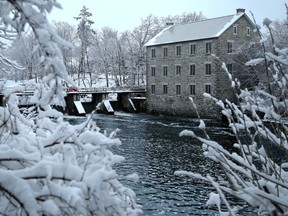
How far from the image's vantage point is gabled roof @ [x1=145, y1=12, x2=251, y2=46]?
34.3m

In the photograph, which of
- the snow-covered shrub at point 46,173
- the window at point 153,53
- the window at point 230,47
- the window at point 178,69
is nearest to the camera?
the snow-covered shrub at point 46,173

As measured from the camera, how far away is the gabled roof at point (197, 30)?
34.3m

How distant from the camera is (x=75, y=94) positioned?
37375 mm

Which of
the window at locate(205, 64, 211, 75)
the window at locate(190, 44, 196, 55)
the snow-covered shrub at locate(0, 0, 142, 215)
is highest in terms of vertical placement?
the window at locate(190, 44, 196, 55)

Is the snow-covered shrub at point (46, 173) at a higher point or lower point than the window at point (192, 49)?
lower

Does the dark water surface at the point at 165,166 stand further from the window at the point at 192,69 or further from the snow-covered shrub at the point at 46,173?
the window at the point at 192,69

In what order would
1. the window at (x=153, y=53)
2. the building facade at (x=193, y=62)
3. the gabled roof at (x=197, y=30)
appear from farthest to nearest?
the window at (x=153, y=53) < the gabled roof at (x=197, y=30) < the building facade at (x=193, y=62)

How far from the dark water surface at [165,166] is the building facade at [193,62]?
8425 millimetres

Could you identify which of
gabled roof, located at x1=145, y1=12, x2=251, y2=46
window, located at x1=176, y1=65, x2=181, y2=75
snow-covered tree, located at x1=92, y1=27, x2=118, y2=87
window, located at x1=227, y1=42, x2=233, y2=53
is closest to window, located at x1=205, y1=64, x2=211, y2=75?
window, located at x1=227, y1=42, x2=233, y2=53

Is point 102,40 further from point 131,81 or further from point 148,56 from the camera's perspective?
point 148,56

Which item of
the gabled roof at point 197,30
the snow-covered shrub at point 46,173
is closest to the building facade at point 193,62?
the gabled roof at point 197,30

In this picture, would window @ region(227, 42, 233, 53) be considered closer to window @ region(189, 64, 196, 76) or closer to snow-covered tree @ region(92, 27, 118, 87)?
window @ region(189, 64, 196, 76)

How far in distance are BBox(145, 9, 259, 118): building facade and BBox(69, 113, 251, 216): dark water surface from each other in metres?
8.43

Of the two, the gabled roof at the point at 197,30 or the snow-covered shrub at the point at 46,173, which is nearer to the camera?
the snow-covered shrub at the point at 46,173
